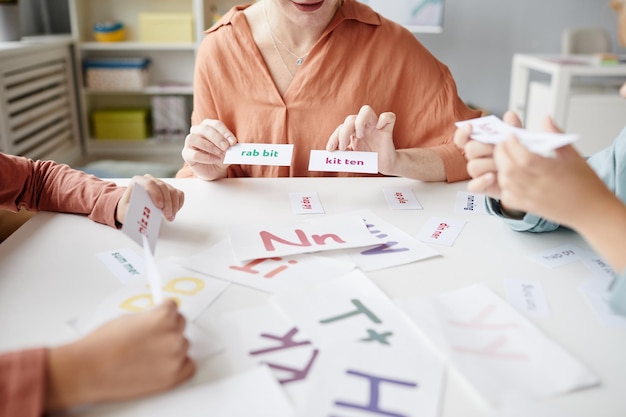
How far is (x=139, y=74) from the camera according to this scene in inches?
132

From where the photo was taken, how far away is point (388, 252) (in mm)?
871

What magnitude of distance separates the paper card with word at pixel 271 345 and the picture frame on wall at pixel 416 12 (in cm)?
315

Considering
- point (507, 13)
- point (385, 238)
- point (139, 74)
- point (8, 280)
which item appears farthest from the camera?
point (507, 13)

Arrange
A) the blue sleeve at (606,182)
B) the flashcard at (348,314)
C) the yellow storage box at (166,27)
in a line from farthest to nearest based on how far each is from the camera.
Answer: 1. the yellow storage box at (166,27)
2. the blue sleeve at (606,182)
3. the flashcard at (348,314)

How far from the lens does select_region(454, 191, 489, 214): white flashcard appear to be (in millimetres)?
1054

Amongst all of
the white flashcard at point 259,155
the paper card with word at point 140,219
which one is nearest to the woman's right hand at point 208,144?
the white flashcard at point 259,155

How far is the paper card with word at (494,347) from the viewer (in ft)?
1.86

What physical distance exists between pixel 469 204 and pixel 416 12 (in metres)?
2.79

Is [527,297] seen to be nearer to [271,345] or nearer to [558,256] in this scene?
[558,256]

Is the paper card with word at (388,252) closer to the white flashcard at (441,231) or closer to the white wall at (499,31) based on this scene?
the white flashcard at (441,231)

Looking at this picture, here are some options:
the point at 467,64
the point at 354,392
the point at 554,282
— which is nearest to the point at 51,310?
the point at 354,392

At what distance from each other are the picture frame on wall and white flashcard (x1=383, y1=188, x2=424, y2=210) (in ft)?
8.58

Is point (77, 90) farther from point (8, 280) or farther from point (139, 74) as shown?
point (8, 280)

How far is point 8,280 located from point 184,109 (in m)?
2.83
